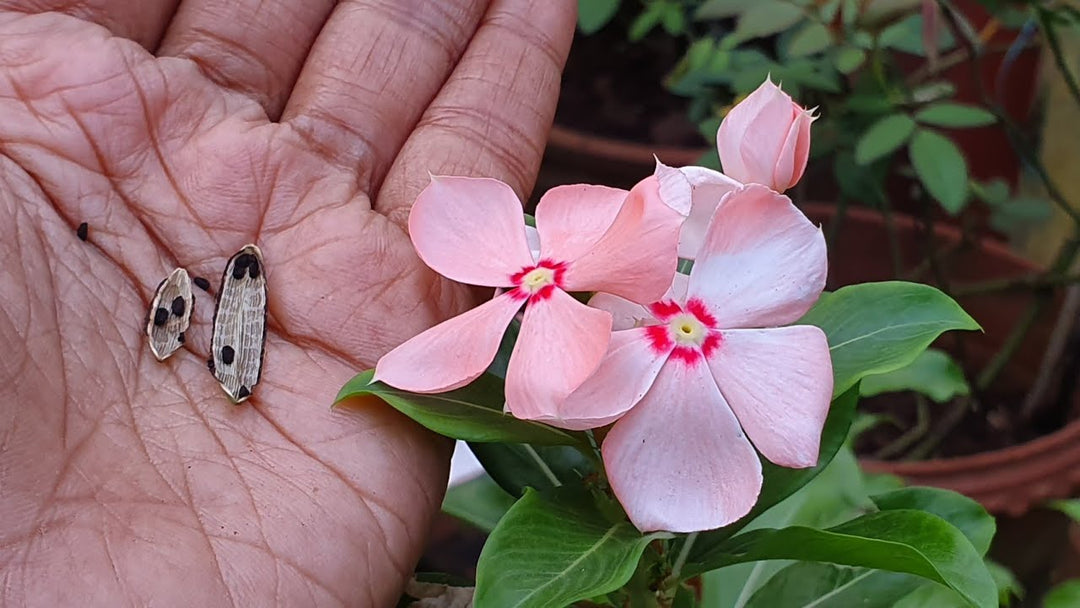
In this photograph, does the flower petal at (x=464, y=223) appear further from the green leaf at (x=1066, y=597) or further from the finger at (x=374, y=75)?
the green leaf at (x=1066, y=597)

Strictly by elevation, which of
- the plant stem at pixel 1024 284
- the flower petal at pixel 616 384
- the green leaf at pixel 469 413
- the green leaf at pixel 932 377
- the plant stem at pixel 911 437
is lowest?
the plant stem at pixel 911 437

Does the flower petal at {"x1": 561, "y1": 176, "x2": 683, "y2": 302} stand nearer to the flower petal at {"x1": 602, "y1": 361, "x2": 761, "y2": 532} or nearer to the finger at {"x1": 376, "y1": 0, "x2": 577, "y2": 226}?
the flower petal at {"x1": 602, "y1": 361, "x2": 761, "y2": 532}

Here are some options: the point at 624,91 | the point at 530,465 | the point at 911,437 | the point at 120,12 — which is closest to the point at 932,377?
the point at 911,437

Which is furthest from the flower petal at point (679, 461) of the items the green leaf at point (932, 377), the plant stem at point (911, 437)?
the plant stem at point (911, 437)

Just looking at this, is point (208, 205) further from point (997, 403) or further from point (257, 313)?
point (997, 403)

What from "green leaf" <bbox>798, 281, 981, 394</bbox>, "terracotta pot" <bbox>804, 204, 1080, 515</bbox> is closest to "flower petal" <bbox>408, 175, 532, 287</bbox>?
"green leaf" <bbox>798, 281, 981, 394</bbox>

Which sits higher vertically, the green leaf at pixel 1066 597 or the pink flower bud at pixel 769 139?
the pink flower bud at pixel 769 139
